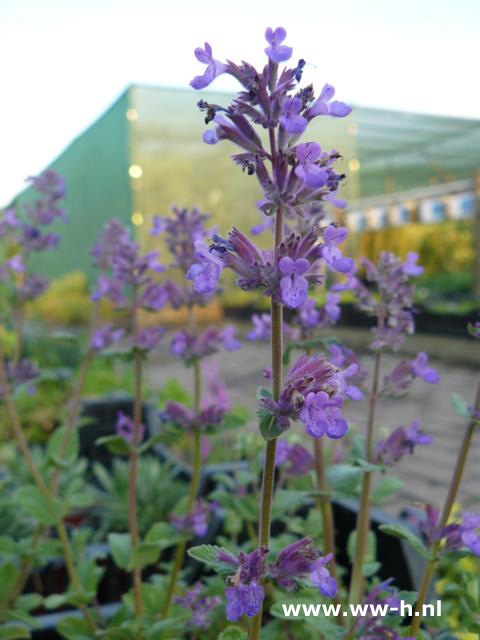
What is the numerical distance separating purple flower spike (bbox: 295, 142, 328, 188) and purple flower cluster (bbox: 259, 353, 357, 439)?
244 millimetres

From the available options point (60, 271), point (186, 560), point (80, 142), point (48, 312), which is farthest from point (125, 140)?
point (186, 560)

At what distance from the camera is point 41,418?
11.8 feet

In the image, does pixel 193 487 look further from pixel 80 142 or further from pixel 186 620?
pixel 80 142

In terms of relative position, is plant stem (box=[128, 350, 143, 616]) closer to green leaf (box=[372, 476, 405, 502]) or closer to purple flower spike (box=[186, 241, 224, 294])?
green leaf (box=[372, 476, 405, 502])

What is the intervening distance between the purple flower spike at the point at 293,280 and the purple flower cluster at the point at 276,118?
0.09m

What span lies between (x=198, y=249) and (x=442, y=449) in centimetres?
362

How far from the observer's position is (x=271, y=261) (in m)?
0.82

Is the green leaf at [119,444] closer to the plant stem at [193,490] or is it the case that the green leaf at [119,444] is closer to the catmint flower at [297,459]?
the plant stem at [193,490]

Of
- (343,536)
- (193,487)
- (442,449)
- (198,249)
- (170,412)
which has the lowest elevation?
(442,449)

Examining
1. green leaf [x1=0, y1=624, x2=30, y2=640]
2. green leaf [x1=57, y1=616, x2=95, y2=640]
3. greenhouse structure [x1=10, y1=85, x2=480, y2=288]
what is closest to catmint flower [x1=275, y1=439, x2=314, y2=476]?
green leaf [x1=57, y1=616, x2=95, y2=640]

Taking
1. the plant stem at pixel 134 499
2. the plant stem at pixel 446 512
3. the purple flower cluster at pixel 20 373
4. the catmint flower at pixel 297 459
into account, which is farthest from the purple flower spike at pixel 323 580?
the purple flower cluster at pixel 20 373

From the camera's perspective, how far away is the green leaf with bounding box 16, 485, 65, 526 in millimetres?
1530

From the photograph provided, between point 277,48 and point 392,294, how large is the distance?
0.61m

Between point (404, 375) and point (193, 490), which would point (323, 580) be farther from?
point (193, 490)
